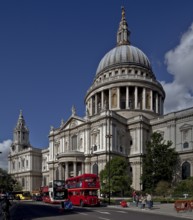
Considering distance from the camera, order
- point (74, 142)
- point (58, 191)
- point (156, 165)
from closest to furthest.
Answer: point (58, 191)
point (156, 165)
point (74, 142)

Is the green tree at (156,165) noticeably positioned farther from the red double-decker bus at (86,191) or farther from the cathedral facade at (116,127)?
the red double-decker bus at (86,191)

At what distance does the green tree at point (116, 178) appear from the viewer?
57.7 meters

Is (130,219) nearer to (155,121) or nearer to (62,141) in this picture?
(155,121)

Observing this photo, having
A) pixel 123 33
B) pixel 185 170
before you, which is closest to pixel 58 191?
pixel 185 170

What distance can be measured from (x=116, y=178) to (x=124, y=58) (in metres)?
42.9

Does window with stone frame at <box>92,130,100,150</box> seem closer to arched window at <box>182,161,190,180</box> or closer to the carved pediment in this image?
the carved pediment

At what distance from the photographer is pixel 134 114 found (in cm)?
8175

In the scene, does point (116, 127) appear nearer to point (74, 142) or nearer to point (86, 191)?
point (74, 142)

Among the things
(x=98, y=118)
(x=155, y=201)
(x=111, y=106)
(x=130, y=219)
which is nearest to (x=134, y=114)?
(x=111, y=106)

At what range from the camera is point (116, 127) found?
72.2 m

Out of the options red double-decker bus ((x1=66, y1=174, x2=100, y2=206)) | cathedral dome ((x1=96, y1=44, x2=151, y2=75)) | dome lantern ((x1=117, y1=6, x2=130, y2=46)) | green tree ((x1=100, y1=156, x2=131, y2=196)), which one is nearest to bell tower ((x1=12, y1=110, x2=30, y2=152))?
cathedral dome ((x1=96, y1=44, x2=151, y2=75))

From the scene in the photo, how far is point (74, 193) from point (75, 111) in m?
38.8

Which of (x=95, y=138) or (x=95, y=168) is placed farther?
(x=95, y=138)

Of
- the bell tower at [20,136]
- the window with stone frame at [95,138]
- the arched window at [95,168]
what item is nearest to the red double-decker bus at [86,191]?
the arched window at [95,168]
